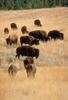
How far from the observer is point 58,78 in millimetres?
13820

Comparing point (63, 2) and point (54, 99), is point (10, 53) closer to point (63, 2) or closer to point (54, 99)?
point (54, 99)

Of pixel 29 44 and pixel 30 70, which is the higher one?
pixel 30 70

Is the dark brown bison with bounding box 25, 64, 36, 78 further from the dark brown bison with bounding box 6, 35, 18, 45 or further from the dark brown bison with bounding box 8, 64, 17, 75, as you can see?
the dark brown bison with bounding box 6, 35, 18, 45

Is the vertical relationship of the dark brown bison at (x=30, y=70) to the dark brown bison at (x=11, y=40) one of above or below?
above

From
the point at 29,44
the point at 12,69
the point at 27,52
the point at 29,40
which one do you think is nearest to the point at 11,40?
the point at 29,40

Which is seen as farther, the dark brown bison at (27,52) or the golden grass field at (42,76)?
the dark brown bison at (27,52)

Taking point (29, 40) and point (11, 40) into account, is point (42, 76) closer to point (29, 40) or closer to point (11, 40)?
point (29, 40)

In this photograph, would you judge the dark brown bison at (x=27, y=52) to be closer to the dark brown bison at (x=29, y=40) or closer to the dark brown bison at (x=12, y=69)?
the dark brown bison at (x=12, y=69)

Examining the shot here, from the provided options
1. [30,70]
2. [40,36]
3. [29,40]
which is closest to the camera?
[30,70]

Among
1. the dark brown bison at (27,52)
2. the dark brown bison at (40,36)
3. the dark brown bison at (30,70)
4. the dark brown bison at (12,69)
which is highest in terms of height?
the dark brown bison at (30,70)

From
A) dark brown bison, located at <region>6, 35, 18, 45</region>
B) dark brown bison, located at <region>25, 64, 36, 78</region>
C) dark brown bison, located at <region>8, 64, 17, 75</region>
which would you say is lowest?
dark brown bison, located at <region>6, 35, 18, 45</region>

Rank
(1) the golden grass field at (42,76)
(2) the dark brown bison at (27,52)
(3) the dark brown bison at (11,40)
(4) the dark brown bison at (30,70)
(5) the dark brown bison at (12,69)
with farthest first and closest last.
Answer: (3) the dark brown bison at (11,40), (2) the dark brown bison at (27,52), (5) the dark brown bison at (12,69), (4) the dark brown bison at (30,70), (1) the golden grass field at (42,76)

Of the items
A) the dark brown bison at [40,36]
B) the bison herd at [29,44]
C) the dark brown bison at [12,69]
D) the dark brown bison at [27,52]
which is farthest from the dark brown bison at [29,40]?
the dark brown bison at [12,69]

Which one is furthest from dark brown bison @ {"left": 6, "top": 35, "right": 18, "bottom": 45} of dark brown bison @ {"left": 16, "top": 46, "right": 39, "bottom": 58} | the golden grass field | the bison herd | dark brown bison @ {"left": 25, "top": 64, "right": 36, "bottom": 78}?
dark brown bison @ {"left": 25, "top": 64, "right": 36, "bottom": 78}
